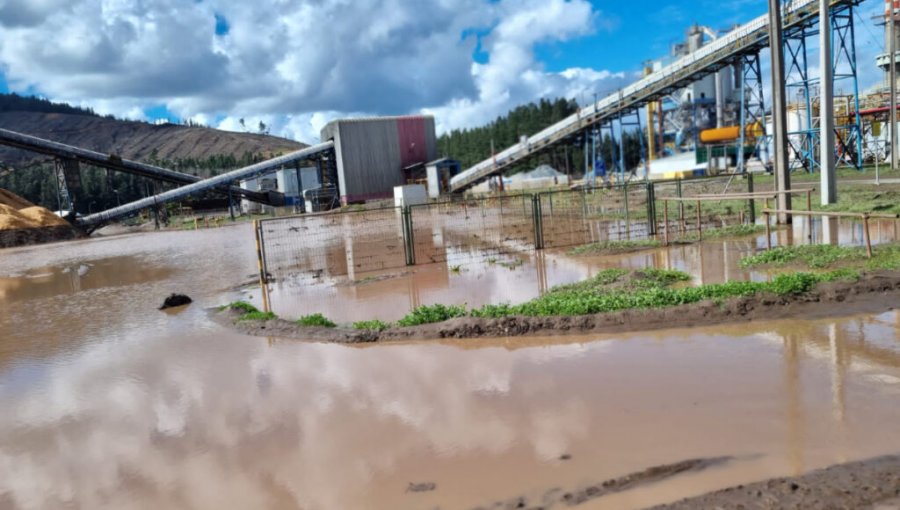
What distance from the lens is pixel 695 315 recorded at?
897 centimetres

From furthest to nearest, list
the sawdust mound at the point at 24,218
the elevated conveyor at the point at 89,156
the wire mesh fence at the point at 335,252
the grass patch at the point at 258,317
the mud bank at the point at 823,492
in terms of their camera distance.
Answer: the elevated conveyor at the point at 89,156 < the sawdust mound at the point at 24,218 < the wire mesh fence at the point at 335,252 < the grass patch at the point at 258,317 < the mud bank at the point at 823,492

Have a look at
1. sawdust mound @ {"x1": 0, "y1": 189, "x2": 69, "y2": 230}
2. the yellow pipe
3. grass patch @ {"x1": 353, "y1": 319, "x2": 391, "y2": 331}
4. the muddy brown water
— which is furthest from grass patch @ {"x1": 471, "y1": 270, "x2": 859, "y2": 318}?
sawdust mound @ {"x1": 0, "y1": 189, "x2": 69, "y2": 230}

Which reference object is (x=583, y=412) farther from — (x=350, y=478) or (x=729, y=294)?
(x=729, y=294)

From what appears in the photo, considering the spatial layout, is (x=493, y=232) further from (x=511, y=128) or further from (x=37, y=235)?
(x=511, y=128)

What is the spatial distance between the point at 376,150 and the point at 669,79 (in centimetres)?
3529

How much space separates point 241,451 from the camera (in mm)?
6012

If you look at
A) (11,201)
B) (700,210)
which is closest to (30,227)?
(11,201)

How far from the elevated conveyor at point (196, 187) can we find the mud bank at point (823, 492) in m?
65.8

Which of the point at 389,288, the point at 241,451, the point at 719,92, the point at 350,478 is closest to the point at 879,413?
the point at 350,478

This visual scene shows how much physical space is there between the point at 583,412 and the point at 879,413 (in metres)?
2.52

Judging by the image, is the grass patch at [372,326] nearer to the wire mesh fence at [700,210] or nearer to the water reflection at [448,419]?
the water reflection at [448,419]

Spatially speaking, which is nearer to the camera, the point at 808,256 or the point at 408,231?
the point at 808,256

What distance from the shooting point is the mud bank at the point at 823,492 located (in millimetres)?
4031

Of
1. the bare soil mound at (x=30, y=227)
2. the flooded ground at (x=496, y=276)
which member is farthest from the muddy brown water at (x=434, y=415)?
the bare soil mound at (x=30, y=227)
